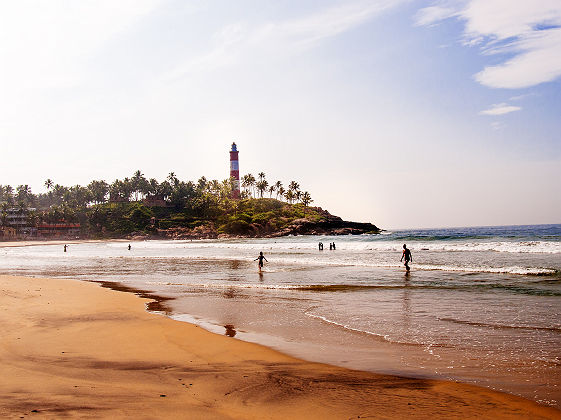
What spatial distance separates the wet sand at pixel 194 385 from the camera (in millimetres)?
5645

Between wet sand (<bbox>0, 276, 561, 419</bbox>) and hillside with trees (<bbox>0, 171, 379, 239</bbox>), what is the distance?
110796 mm

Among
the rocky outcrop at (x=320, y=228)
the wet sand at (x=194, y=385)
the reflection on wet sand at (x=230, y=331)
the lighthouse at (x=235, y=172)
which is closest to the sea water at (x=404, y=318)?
the reflection on wet sand at (x=230, y=331)

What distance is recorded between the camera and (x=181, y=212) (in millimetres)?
152125

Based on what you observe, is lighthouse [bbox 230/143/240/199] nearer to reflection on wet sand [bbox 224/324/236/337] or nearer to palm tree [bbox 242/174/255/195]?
palm tree [bbox 242/174/255/195]

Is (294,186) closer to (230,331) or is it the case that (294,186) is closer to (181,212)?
(181,212)

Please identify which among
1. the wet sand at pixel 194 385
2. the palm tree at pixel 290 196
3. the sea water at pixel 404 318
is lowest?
the sea water at pixel 404 318

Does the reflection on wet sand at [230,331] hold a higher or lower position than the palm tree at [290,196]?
lower

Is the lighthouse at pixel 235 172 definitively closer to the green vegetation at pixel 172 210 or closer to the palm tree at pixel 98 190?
the green vegetation at pixel 172 210

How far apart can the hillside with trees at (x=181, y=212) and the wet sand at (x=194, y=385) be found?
11080cm

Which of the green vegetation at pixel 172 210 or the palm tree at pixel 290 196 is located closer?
the green vegetation at pixel 172 210

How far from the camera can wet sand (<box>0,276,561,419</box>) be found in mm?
5645

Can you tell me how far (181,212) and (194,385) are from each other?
150m

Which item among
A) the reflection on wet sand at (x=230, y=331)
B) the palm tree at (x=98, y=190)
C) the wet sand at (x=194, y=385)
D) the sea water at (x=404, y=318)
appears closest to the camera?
the wet sand at (x=194, y=385)

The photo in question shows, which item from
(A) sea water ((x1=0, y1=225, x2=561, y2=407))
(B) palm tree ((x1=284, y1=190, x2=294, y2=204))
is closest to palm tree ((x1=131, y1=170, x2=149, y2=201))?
(B) palm tree ((x1=284, y1=190, x2=294, y2=204))
